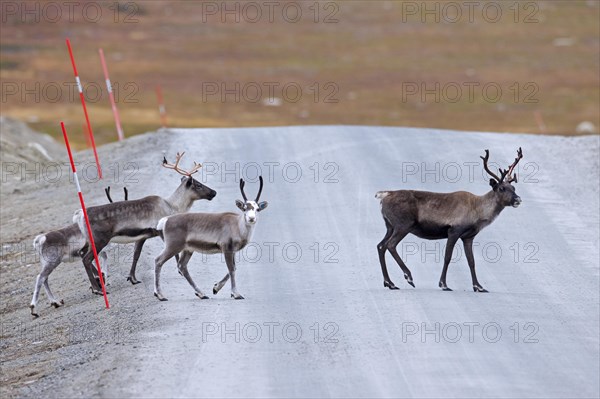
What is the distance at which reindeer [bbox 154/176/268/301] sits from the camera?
16.9 metres

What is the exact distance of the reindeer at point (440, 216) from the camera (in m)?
17.7

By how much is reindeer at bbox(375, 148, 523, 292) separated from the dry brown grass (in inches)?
1355

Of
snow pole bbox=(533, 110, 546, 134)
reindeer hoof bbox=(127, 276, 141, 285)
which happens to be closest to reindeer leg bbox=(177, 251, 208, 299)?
reindeer hoof bbox=(127, 276, 141, 285)

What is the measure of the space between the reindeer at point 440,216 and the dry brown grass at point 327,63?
1355 inches

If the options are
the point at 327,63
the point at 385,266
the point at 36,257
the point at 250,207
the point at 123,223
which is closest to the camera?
the point at 250,207

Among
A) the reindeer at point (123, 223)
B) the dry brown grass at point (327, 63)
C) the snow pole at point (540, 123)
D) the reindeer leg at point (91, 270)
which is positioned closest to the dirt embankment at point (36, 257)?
the reindeer leg at point (91, 270)

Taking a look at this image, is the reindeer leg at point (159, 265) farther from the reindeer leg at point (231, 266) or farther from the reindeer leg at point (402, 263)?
the reindeer leg at point (402, 263)

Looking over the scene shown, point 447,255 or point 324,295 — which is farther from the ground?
point 447,255

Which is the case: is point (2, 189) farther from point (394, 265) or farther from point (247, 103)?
point (247, 103)

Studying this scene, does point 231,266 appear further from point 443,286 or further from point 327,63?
point 327,63

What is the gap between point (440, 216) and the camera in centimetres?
1784

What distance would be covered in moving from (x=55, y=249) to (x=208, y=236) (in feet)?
8.82

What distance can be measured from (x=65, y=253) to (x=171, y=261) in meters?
1.98

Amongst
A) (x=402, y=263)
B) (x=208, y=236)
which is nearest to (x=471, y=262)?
(x=402, y=263)
